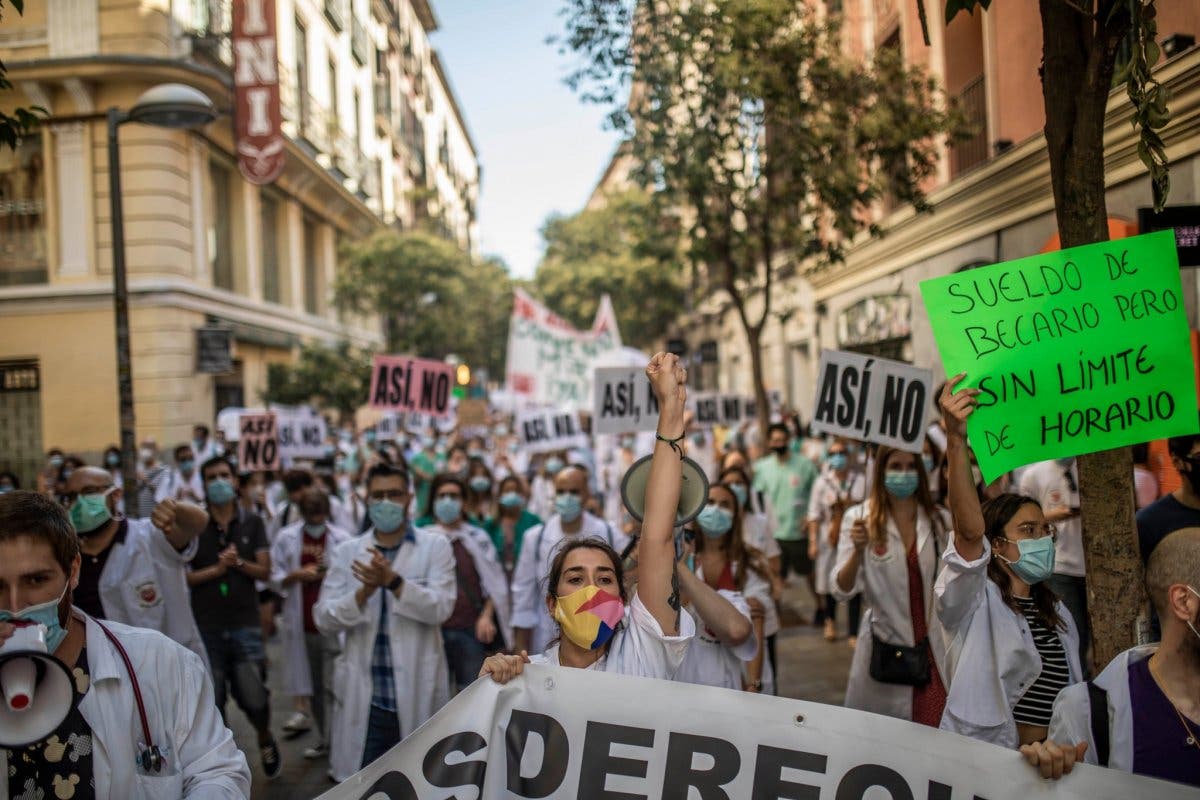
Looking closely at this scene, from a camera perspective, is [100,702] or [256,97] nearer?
[100,702]

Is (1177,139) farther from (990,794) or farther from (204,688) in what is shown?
(204,688)

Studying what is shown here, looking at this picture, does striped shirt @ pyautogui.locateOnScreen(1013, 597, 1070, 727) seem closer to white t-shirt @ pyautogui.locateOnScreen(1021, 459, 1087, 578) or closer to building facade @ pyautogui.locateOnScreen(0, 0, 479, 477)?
white t-shirt @ pyautogui.locateOnScreen(1021, 459, 1087, 578)

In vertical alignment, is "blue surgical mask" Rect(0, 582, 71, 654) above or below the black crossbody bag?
above

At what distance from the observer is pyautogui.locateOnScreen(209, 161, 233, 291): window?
2077 cm

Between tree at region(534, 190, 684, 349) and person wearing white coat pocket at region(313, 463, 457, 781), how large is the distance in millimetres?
22617

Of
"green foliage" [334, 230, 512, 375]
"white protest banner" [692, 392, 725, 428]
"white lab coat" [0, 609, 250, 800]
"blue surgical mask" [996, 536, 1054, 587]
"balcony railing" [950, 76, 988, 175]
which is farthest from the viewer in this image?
"green foliage" [334, 230, 512, 375]

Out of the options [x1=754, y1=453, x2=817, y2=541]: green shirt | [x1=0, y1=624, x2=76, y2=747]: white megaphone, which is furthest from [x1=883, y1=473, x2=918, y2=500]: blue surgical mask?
[x1=754, y1=453, x2=817, y2=541]: green shirt

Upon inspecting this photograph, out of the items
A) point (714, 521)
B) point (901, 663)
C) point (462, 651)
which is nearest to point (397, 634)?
point (462, 651)

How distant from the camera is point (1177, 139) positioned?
8289 mm

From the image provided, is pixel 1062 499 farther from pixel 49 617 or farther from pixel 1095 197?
A: pixel 49 617

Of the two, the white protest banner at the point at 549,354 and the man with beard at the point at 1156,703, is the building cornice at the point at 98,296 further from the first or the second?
the man with beard at the point at 1156,703

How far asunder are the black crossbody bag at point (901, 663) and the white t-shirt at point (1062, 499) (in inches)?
63.5

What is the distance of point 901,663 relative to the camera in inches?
175

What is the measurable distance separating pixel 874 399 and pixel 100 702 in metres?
4.20
